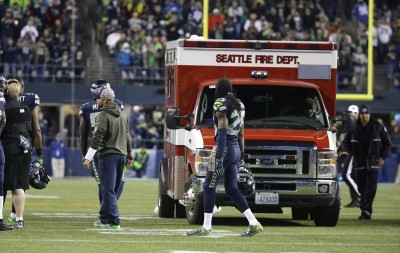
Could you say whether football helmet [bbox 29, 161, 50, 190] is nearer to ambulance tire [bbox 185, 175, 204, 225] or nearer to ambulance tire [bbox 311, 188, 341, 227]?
ambulance tire [bbox 185, 175, 204, 225]

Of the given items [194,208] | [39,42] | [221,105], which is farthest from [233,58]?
[39,42]

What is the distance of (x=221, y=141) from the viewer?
14859 mm

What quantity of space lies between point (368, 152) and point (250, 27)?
20.4m

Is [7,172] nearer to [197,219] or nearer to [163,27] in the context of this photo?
[197,219]

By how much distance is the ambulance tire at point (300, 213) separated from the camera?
65.0 feet

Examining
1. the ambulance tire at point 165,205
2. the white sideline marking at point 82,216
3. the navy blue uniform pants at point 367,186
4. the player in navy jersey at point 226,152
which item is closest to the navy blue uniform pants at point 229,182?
the player in navy jersey at point 226,152

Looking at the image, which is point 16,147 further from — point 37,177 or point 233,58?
point 233,58

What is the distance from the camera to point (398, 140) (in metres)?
38.3

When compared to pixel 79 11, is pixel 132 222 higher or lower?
lower

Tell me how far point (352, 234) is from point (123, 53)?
23.7 m

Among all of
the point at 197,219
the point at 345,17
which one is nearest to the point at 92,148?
the point at 197,219

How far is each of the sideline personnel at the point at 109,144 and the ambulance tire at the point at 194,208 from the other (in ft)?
4.30

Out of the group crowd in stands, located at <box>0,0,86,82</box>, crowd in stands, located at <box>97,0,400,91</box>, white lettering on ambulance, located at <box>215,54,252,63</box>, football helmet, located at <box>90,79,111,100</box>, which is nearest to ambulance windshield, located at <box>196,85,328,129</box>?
white lettering on ambulance, located at <box>215,54,252,63</box>

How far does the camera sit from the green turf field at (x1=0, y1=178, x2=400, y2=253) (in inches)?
543
